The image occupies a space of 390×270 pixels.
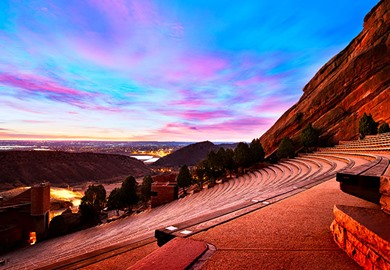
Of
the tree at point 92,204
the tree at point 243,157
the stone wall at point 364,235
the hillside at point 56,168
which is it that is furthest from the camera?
the hillside at point 56,168

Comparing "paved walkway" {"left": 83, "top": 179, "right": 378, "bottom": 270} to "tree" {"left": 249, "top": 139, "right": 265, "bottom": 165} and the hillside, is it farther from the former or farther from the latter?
the hillside

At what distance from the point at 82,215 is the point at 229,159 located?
75.9 ft

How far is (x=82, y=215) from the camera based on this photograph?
1126 inches

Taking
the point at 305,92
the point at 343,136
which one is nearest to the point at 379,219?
the point at 343,136

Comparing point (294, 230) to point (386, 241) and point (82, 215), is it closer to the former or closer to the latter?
point (386, 241)

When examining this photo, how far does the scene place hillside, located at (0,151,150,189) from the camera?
7444 centimetres

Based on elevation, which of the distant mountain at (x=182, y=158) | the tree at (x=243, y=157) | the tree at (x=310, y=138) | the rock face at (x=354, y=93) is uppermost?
the rock face at (x=354, y=93)

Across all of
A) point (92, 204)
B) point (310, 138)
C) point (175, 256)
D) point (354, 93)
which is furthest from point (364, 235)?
point (354, 93)

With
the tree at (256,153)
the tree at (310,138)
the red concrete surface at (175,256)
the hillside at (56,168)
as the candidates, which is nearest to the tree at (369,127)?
the tree at (310,138)

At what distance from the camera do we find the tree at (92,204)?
2881cm

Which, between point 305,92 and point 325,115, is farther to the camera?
point 305,92

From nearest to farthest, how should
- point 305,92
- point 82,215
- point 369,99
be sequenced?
1. point 82,215
2. point 369,99
3. point 305,92

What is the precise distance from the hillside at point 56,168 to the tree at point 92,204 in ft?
146

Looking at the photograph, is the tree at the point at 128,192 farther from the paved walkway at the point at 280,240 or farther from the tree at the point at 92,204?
the paved walkway at the point at 280,240
